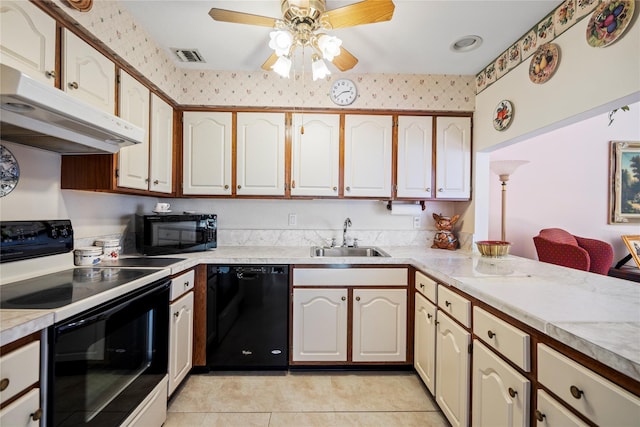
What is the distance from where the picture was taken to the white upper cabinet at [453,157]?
7.93 ft

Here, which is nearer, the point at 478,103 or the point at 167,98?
the point at 167,98

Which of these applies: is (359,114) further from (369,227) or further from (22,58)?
(22,58)

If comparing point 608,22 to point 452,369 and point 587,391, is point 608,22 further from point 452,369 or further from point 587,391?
point 452,369

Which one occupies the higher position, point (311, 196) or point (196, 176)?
point (196, 176)

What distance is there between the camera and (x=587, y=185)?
10.9 ft

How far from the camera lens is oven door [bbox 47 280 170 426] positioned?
0.94 metres

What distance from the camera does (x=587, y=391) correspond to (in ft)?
2.43

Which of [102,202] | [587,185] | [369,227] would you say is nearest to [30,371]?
[102,202]

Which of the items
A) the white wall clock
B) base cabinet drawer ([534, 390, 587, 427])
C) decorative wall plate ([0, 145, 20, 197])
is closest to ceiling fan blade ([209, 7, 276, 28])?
the white wall clock

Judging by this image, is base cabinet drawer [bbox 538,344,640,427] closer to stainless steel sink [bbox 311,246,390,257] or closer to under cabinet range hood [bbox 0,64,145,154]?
stainless steel sink [bbox 311,246,390,257]

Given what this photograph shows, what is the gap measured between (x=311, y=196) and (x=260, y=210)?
590mm

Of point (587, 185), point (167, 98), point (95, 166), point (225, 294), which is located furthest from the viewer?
point (587, 185)

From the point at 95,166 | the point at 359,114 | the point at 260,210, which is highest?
the point at 359,114

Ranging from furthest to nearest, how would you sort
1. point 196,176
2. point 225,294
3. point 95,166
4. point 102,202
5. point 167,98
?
point 196,176 → point 167,98 → point 225,294 → point 102,202 → point 95,166
